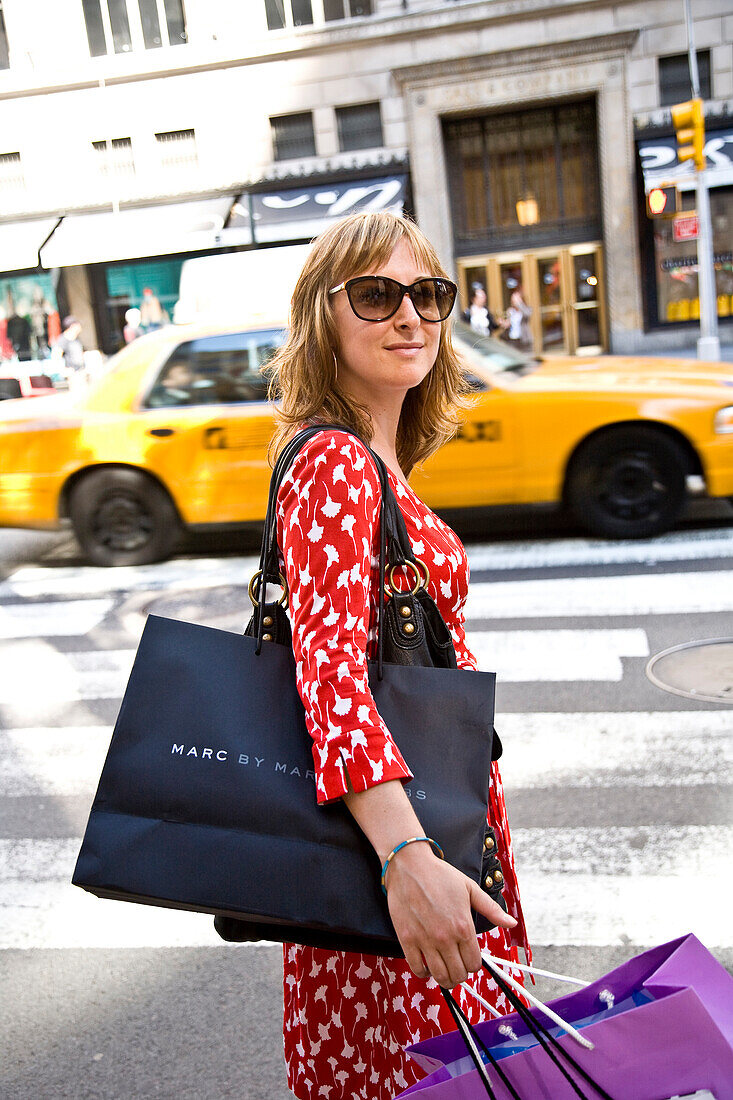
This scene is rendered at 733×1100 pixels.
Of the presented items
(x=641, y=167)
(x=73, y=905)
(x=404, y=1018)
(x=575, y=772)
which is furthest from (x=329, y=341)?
(x=641, y=167)

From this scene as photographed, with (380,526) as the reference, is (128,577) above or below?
below

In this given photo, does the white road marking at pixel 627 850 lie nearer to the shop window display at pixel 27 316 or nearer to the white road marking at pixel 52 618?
the white road marking at pixel 52 618

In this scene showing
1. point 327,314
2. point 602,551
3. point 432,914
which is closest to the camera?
point 432,914

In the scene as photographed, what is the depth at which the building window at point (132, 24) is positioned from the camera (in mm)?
23625

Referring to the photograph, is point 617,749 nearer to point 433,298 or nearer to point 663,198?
point 433,298

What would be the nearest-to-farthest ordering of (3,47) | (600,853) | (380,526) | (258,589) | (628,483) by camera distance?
(380,526) → (258,589) → (600,853) → (628,483) → (3,47)

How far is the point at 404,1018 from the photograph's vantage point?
5.57 ft

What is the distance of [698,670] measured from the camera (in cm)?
533

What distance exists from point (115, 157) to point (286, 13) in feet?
15.6

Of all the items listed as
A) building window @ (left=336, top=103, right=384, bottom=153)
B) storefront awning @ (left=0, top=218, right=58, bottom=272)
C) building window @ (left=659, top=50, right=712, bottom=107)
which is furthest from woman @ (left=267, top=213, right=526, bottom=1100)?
storefront awning @ (left=0, top=218, right=58, bottom=272)

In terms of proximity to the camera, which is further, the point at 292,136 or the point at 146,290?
the point at 146,290

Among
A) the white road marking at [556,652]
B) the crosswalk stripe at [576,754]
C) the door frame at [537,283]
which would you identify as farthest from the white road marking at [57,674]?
the door frame at [537,283]

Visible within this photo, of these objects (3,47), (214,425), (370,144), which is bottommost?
(214,425)

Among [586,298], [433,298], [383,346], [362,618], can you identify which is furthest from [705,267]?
[362,618]
